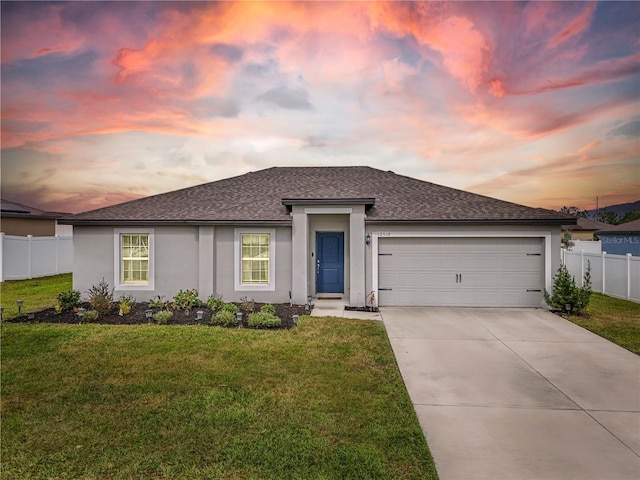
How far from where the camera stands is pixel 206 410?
4113 mm

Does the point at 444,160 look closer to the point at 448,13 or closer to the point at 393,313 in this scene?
the point at 448,13

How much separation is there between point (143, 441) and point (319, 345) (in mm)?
3705

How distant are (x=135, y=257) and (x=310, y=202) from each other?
6201 mm

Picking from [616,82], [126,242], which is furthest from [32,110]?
[616,82]

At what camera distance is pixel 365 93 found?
1399cm

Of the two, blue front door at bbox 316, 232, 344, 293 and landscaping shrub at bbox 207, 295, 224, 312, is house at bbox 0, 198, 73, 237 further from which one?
blue front door at bbox 316, 232, 344, 293

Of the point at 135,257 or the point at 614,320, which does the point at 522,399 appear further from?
the point at 135,257

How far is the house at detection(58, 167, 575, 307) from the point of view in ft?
34.1

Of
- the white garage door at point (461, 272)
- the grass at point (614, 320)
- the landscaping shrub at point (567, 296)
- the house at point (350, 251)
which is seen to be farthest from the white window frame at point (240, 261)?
the grass at point (614, 320)

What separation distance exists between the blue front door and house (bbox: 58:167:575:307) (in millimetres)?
622

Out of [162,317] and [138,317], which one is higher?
[162,317]

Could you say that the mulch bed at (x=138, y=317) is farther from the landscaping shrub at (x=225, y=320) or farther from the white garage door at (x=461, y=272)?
the white garage door at (x=461, y=272)

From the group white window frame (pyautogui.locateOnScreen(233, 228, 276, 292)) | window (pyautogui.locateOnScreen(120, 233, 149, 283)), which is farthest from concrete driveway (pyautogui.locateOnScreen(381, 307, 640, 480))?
window (pyautogui.locateOnScreen(120, 233, 149, 283))

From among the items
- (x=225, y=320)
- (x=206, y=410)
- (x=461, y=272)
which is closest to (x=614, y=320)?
(x=461, y=272)
